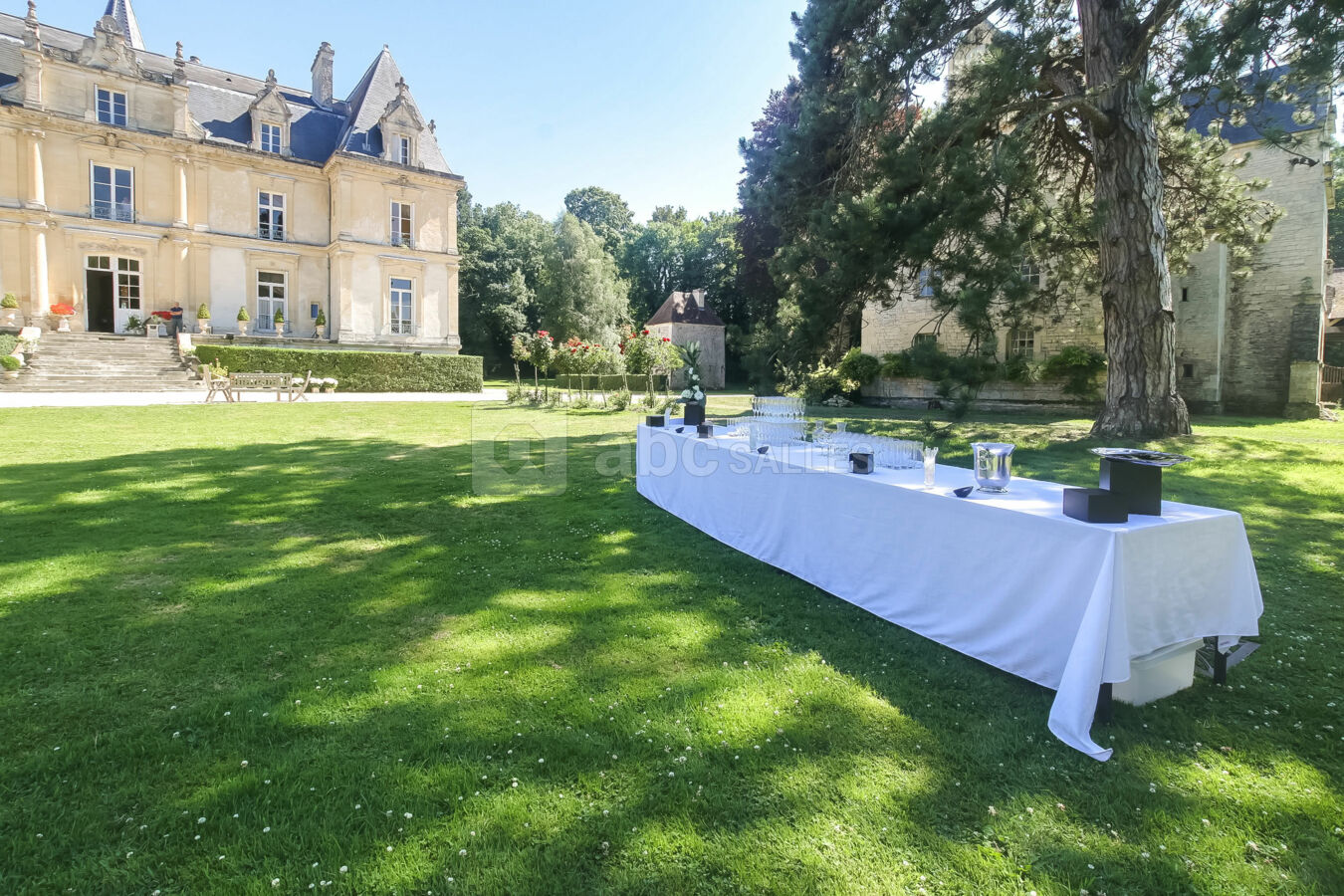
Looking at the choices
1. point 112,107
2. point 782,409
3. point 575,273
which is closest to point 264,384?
point 112,107

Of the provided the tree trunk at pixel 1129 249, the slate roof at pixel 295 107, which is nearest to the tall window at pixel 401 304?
the slate roof at pixel 295 107

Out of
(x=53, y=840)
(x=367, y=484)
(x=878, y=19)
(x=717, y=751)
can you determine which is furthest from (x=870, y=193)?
(x=53, y=840)

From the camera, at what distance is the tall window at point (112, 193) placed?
76.8 ft

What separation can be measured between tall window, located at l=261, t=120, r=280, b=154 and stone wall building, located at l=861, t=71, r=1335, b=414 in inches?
1066

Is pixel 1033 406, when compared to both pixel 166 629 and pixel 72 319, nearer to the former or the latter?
pixel 166 629

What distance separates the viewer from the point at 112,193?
2361 cm

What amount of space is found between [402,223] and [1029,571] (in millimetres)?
29774

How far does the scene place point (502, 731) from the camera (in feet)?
8.50

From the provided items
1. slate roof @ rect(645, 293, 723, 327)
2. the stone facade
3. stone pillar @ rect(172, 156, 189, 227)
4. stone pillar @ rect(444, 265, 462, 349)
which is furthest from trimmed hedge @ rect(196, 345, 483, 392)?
the stone facade

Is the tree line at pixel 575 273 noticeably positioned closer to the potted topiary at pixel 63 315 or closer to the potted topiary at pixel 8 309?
the potted topiary at pixel 63 315

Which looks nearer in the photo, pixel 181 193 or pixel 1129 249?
pixel 1129 249

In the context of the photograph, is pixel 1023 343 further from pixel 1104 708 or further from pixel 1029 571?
pixel 1104 708

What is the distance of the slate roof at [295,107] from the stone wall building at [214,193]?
8 cm

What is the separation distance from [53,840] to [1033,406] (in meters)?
20.5
